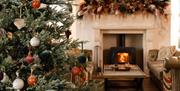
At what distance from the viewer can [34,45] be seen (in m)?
2.11

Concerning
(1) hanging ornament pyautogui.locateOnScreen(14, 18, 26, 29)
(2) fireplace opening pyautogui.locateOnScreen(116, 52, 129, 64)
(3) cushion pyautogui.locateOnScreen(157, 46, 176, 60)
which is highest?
(1) hanging ornament pyautogui.locateOnScreen(14, 18, 26, 29)

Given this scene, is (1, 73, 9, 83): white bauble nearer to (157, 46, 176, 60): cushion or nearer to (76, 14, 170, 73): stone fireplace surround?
(157, 46, 176, 60): cushion

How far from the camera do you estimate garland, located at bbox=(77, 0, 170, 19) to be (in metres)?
7.68

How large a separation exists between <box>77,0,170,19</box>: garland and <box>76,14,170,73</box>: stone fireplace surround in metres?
0.15

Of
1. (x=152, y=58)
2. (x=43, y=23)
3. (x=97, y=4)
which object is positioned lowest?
(x=152, y=58)

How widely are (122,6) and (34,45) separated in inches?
225

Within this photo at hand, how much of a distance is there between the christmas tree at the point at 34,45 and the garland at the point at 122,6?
5.41 m

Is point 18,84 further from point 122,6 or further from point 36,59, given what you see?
point 122,6

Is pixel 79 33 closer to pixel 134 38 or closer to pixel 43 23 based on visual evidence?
pixel 134 38

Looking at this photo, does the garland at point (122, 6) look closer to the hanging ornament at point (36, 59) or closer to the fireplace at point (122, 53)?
the fireplace at point (122, 53)

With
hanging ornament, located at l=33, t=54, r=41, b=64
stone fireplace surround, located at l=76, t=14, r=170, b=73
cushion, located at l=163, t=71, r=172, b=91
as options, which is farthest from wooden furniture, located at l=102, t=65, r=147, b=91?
hanging ornament, located at l=33, t=54, r=41, b=64

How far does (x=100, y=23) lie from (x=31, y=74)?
18.9 feet

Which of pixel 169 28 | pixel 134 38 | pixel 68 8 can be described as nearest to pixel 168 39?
pixel 169 28

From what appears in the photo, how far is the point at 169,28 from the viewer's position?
26.0 ft
